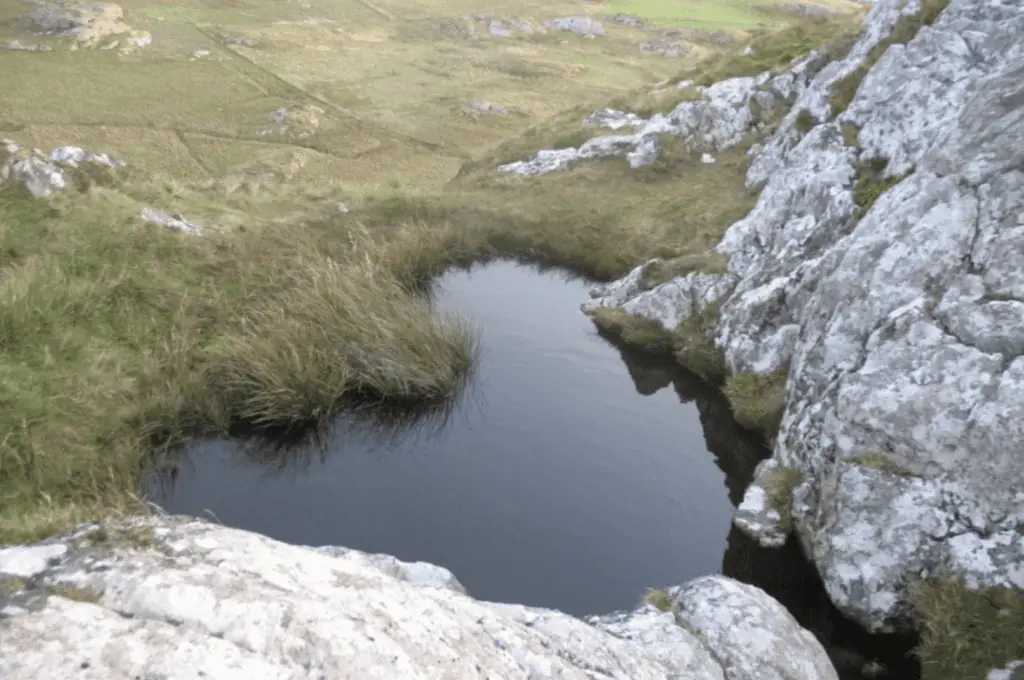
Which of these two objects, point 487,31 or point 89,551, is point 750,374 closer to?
point 89,551

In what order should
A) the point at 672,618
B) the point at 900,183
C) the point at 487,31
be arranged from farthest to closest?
the point at 487,31 < the point at 900,183 < the point at 672,618

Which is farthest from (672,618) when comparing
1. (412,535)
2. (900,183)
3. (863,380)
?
(900,183)

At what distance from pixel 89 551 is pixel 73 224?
491 inches

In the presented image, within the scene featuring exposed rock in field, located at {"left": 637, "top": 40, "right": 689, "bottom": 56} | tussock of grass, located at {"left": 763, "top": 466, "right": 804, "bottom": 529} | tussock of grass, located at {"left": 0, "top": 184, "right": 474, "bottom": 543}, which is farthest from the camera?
exposed rock in field, located at {"left": 637, "top": 40, "right": 689, "bottom": 56}

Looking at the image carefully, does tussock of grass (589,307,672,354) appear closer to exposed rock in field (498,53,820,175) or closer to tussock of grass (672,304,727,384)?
tussock of grass (672,304,727,384)

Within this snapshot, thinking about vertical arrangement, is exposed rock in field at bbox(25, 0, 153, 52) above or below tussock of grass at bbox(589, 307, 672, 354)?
above

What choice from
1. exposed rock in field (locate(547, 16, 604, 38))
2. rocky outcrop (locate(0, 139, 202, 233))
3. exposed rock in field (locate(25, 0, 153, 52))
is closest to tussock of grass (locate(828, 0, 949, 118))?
rocky outcrop (locate(0, 139, 202, 233))

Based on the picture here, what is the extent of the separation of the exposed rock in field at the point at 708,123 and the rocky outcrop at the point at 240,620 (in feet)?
57.8

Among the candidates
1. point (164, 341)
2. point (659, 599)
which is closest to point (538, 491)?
point (659, 599)

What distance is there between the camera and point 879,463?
8812 mm

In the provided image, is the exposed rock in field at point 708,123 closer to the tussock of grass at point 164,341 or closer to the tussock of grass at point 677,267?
the tussock of grass at point 677,267

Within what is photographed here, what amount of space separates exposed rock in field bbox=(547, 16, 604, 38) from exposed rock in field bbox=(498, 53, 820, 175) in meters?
60.2

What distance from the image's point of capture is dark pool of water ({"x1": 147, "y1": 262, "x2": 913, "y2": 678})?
9039mm

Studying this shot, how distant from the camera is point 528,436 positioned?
448 inches
